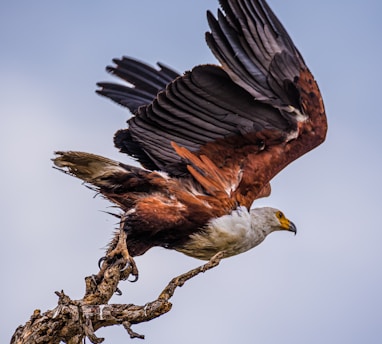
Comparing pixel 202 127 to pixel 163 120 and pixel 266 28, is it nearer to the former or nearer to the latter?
pixel 163 120

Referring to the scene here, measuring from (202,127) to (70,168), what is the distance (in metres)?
1.19

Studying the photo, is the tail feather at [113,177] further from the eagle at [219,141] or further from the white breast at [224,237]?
the white breast at [224,237]

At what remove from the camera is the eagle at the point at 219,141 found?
8.34m

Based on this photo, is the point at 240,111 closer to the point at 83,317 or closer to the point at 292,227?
the point at 292,227

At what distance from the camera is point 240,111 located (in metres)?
8.53

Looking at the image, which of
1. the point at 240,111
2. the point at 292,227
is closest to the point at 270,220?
the point at 292,227

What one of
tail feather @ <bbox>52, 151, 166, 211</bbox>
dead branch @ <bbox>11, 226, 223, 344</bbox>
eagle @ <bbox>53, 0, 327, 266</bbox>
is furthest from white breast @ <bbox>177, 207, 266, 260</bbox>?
dead branch @ <bbox>11, 226, 223, 344</bbox>

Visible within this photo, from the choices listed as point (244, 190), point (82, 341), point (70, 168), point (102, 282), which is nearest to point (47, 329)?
point (82, 341)

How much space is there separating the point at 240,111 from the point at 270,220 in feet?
4.30

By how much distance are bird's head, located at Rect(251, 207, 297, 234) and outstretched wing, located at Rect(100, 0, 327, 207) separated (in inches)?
13.2

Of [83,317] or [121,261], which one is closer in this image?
[83,317]

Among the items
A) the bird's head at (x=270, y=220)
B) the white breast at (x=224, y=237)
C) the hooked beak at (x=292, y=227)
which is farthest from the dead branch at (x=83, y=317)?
the hooked beak at (x=292, y=227)

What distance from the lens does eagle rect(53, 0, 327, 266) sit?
834 cm

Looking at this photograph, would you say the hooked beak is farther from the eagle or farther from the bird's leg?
the bird's leg
